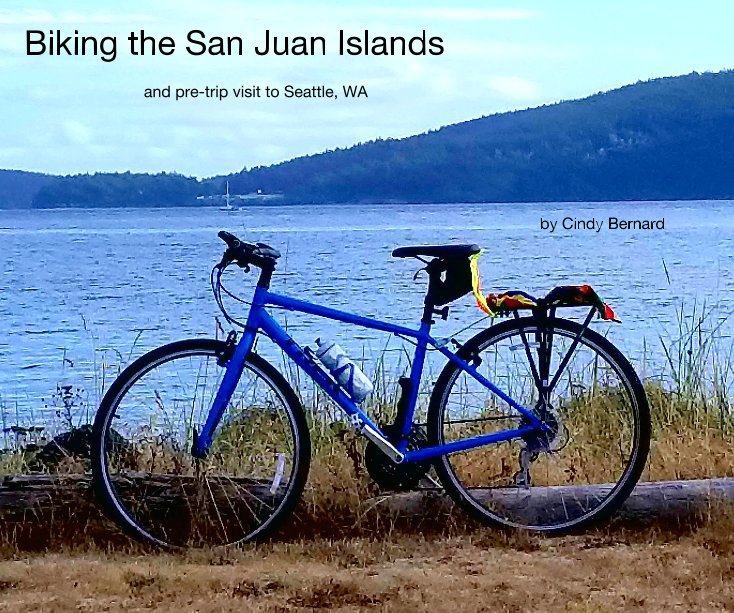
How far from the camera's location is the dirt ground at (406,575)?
314 cm

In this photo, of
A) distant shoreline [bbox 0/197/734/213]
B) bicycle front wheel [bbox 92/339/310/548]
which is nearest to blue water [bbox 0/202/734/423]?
distant shoreline [bbox 0/197/734/213]

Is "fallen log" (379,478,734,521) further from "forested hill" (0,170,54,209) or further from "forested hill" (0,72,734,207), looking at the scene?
"forested hill" (0,170,54,209)

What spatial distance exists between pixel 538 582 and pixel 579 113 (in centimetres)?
294

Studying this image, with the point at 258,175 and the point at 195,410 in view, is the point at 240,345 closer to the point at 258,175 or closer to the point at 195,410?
the point at 195,410

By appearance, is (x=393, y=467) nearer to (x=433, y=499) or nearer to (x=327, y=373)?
(x=433, y=499)

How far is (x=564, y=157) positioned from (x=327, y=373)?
7.99 feet

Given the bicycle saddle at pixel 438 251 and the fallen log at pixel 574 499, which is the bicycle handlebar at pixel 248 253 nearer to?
the bicycle saddle at pixel 438 251

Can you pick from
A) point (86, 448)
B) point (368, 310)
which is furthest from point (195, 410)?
point (368, 310)

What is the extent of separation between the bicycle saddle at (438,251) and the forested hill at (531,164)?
5.94 feet

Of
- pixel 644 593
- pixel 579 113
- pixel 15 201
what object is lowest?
pixel 644 593

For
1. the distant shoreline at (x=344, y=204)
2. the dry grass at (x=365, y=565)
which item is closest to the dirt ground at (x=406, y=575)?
the dry grass at (x=365, y=565)

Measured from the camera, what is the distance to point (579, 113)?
5613 millimetres

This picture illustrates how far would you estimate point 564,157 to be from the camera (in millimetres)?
5727

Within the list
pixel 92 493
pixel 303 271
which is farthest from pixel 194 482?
pixel 303 271
